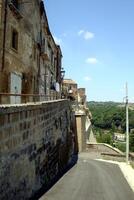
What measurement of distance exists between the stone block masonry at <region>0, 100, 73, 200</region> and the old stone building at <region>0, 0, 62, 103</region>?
180 cm

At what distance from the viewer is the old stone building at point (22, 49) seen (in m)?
20.1

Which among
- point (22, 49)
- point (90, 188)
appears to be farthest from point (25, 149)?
point (22, 49)

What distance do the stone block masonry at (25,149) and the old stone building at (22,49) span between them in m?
1.80

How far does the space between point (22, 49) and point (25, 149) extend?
36.9 feet

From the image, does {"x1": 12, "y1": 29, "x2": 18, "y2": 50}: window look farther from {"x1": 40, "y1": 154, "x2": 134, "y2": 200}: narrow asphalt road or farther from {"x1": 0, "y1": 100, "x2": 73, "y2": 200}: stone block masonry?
{"x1": 40, "y1": 154, "x2": 134, "y2": 200}: narrow asphalt road

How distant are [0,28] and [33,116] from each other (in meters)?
6.24

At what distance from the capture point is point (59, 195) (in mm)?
16375

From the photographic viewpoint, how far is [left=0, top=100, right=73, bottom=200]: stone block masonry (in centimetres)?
1205

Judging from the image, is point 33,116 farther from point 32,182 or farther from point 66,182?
point 66,182

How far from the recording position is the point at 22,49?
24.3 metres

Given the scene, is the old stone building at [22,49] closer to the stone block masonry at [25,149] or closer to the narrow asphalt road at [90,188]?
the stone block masonry at [25,149]

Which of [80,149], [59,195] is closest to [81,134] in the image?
[80,149]

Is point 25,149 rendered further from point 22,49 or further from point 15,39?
point 22,49

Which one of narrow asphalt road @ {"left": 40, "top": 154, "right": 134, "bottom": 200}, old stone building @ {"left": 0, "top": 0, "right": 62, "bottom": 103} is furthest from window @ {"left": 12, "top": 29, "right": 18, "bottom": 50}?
narrow asphalt road @ {"left": 40, "top": 154, "right": 134, "bottom": 200}
